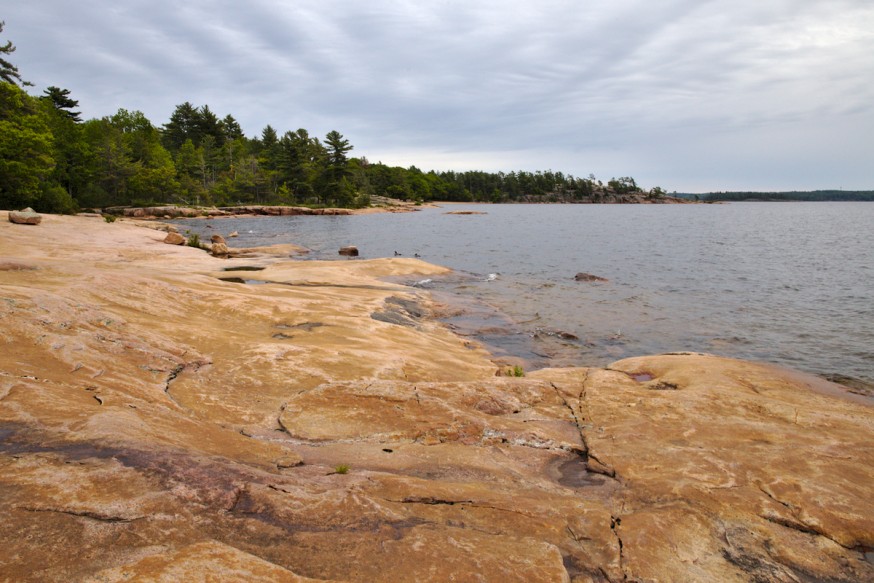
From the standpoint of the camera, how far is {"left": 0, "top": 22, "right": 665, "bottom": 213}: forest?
41969 mm

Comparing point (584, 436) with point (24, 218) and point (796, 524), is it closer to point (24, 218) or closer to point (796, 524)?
point (796, 524)

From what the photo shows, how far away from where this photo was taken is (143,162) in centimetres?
8269

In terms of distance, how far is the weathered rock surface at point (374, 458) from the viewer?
3.54m

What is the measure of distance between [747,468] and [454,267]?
28447 millimetres

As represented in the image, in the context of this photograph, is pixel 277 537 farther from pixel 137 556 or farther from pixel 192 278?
pixel 192 278

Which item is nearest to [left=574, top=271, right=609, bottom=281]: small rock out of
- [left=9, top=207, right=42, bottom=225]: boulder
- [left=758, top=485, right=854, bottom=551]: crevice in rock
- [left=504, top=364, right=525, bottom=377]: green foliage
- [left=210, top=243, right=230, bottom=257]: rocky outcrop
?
[left=504, top=364, right=525, bottom=377]: green foliage

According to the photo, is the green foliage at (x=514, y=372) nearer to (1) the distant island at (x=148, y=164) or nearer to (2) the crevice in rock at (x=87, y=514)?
(2) the crevice in rock at (x=87, y=514)

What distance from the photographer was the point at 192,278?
1520 cm

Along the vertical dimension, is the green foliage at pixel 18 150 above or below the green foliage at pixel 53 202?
above

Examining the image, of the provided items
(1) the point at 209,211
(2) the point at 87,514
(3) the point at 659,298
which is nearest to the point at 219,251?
(3) the point at 659,298

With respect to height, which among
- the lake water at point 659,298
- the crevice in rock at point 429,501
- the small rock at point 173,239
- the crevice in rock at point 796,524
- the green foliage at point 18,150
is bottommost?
the lake water at point 659,298

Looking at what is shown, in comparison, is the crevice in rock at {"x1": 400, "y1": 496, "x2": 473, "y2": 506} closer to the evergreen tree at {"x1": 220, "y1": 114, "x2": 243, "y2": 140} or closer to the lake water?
the lake water

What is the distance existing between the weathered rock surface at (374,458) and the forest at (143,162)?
41.3 metres

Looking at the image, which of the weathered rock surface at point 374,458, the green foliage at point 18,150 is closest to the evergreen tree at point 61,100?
the green foliage at point 18,150
